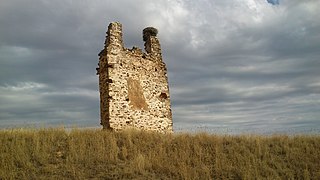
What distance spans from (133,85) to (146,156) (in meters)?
4.85

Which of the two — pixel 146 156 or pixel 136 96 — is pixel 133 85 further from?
pixel 146 156

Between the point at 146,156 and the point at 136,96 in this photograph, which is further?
the point at 136,96

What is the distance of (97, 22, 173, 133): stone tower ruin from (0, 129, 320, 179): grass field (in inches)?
52.8

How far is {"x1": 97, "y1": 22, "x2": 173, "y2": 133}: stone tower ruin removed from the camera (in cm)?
1420

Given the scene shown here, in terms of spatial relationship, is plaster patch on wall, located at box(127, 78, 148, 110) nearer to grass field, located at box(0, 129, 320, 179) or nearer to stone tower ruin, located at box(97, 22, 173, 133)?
stone tower ruin, located at box(97, 22, 173, 133)

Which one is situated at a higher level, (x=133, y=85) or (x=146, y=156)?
(x=133, y=85)

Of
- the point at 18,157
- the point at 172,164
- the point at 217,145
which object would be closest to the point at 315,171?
the point at 217,145

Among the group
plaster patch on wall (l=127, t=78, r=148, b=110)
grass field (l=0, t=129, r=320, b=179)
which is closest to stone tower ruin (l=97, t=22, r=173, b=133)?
plaster patch on wall (l=127, t=78, r=148, b=110)

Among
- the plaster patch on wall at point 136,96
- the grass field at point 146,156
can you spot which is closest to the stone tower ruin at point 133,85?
the plaster patch on wall at point 136,96

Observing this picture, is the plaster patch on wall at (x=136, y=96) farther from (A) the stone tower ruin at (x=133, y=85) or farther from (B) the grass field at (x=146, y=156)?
(B) the grass field at (x=146, y=156)

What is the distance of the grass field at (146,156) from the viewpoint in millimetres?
9836

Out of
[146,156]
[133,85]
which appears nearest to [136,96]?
[133,85]

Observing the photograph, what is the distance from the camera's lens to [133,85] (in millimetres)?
15164

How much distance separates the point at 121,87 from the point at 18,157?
5763 millimetres
